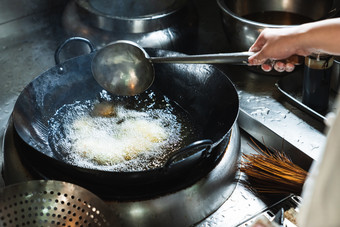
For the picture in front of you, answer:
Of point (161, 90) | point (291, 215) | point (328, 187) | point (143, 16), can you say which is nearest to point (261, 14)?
point (143, 16)

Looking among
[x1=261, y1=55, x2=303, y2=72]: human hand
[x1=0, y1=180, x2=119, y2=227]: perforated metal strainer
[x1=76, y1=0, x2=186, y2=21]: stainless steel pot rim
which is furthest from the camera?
A: [x1=76, y1=0, x2=186, y2=21]: stainless steel pot rim

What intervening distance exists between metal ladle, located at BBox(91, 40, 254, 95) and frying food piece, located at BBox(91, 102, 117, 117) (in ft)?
0.33

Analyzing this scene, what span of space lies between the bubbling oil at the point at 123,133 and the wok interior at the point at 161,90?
1.5 inches

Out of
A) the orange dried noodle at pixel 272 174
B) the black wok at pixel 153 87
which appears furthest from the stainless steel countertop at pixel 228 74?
the black wok at pixel 153 87

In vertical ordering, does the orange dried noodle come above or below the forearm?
below

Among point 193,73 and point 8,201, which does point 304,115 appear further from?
point 8,201

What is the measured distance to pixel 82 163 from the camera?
1618mm

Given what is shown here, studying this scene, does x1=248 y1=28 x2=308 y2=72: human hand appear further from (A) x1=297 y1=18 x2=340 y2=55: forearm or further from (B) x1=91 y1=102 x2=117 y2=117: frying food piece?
(B) x1=91 y1=102 x2=117 y2=117: frying food piece

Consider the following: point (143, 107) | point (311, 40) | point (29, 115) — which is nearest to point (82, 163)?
point (29, 115)

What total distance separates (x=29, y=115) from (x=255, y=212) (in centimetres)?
97

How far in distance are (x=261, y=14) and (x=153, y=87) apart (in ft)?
2.64

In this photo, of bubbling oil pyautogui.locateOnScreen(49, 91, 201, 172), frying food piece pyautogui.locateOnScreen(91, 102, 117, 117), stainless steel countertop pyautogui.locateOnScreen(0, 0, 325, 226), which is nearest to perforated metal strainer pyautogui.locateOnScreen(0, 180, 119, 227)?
bubbling oil pyautogui.locateOnScreen(49, 91, 201, 172)

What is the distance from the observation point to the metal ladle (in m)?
1.81

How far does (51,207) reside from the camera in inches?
53.1
